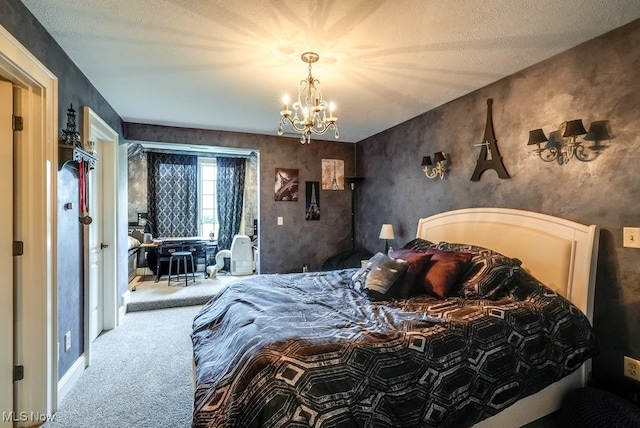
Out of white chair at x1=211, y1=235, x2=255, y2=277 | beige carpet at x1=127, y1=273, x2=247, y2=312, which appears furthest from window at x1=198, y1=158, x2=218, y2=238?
beige carpet at x1=127, y1=273, x2=247, y2=312

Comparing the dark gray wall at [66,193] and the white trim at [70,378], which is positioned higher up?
the dark gray wall at [66,193]

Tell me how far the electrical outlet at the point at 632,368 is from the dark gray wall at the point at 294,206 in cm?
344

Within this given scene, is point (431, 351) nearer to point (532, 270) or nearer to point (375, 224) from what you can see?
point (532, 270)

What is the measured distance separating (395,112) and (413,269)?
2030 mm

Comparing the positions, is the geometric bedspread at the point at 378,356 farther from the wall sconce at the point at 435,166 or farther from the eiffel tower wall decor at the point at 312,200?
the eiffel tower wall decor at the point at 312,200

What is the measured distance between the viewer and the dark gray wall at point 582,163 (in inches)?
A: 74.4

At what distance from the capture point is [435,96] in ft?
9.97

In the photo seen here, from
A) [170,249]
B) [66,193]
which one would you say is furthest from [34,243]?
[170,249]

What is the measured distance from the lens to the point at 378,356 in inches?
53.7

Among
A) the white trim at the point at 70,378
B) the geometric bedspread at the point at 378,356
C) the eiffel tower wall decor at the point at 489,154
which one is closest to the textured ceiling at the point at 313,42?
the eiffel tower wall decor at the point at 489,154

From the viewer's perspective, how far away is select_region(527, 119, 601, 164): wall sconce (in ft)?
6.67

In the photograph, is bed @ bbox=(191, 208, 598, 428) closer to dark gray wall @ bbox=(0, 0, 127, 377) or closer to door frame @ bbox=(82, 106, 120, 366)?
dark gray wall @ bbox=(0, 0, 127, 377)

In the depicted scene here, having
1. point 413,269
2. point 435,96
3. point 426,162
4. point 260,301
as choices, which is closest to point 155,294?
point 260,301

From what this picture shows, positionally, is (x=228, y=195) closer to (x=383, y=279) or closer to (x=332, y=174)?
(x=332, y=174)
